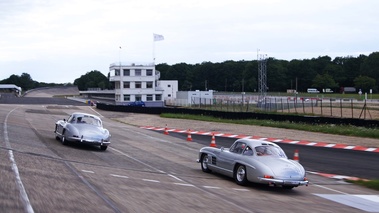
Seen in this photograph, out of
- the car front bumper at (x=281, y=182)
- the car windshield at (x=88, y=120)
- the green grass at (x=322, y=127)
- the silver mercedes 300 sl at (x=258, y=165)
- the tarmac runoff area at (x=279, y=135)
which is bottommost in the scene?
the tarmac runoff area at (x=279, y=135)

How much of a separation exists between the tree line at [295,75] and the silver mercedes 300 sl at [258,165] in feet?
332

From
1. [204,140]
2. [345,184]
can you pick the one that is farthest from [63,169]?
[204,140]

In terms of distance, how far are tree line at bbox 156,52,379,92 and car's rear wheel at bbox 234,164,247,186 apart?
4011 inches

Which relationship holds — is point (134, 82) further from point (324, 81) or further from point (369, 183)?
point (369, 183)

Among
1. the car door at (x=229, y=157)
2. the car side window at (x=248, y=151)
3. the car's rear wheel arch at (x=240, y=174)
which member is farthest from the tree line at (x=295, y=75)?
the car's rear wheel arch at (x=240, y=174)

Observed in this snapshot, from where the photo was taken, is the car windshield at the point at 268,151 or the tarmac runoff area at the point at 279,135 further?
the tarmac runoff area at the point at 279,135

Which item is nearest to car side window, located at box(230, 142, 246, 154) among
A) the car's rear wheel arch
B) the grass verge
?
the car's rear wheel arch

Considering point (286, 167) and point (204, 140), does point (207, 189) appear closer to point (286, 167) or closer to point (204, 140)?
point (286, 167)

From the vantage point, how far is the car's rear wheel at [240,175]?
14047 mm

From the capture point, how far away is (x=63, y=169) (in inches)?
550


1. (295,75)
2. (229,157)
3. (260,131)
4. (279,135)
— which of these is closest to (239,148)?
(229,157)

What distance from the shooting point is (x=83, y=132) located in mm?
20781

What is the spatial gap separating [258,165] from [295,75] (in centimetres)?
12311

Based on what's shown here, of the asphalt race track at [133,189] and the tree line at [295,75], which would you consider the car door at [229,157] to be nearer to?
the asphalt race track at [133,189]
